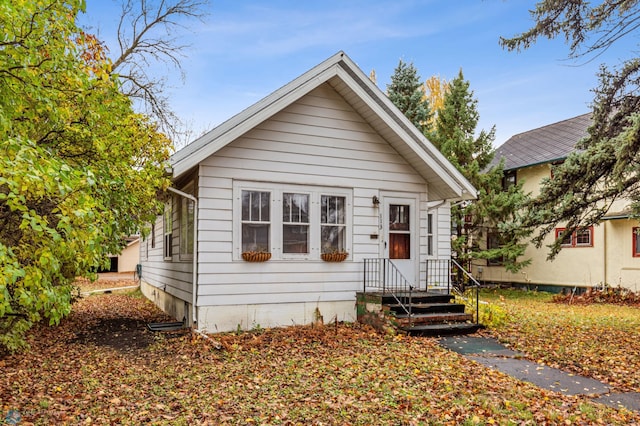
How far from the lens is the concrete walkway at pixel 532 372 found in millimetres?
5676

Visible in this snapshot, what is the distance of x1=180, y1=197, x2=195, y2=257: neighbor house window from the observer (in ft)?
32.2

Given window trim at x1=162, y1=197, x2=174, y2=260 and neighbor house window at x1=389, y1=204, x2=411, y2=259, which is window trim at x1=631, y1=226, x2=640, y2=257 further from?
window trim at x1=162, y1=197, x2=174, y2=260

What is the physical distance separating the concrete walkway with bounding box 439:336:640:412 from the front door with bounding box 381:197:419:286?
229 centimetres

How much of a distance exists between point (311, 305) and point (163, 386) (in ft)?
14.1

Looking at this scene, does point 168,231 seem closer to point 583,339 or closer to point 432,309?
point 432,309

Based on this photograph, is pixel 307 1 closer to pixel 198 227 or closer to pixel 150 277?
pixel 198 227

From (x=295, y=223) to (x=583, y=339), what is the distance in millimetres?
6099

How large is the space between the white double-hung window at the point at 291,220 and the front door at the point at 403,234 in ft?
3.59

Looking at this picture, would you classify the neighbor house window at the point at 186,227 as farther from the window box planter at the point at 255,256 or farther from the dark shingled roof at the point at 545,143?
the dark shingled roof at the point at 545,143

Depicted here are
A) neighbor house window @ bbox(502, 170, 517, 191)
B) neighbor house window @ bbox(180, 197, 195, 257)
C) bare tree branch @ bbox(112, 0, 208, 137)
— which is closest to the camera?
neighbor house window @ bbox(180, 197, 195, 257)

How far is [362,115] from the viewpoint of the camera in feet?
34.0

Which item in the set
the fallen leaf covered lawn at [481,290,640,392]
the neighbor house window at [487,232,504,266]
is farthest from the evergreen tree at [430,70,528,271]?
the fallen leaf covered lawn at [481,290,640,392]

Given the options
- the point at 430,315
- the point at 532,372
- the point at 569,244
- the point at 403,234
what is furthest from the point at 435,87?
the point at 532,372

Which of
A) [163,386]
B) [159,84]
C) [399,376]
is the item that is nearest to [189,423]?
[163,386]
